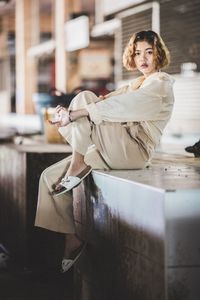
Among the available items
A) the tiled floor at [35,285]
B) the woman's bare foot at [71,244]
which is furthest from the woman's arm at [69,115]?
the tiled floor at [35,285]

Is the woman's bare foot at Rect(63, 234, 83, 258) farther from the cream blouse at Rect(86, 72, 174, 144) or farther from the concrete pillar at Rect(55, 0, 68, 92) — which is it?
the concrete pillar at Rect(55, 0, 68, 92)

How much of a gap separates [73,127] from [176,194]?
1175 mm

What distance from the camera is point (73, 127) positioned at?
12.6ft

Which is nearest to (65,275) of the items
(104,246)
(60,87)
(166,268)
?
(104,246)

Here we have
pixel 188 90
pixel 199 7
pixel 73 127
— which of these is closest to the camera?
pixel 73 127

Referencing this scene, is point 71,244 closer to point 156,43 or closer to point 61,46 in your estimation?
point 156,43

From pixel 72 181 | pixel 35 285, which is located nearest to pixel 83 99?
pixel 72 181

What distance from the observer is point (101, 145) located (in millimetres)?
3896

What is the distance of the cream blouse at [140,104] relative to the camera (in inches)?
146

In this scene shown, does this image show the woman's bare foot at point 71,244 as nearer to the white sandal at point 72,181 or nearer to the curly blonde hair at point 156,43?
the white sandal at point 72,181

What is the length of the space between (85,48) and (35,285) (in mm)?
6207

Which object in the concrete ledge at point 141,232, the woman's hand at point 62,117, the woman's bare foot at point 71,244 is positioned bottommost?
the woman's bare foot at point 71,244

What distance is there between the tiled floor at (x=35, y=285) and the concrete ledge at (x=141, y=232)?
349mm

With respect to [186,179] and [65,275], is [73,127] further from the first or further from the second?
[65,275]
